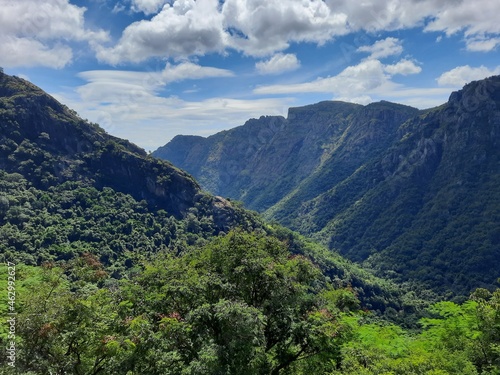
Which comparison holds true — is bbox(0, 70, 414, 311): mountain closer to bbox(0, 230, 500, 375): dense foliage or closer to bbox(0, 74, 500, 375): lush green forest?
bbox(0, 74, 500, 375): lush green forest

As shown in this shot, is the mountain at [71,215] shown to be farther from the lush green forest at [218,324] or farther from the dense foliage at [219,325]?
the dense foliage at [219,325]

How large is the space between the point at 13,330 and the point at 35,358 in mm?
3228

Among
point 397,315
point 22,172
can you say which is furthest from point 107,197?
point 397,315

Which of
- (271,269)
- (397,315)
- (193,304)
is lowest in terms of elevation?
(397,315)

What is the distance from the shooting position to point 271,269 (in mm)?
26281

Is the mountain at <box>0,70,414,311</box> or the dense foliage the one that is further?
the mountain at <box>0,70,414,311</box>

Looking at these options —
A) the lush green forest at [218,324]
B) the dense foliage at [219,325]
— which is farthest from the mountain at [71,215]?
the dense foliage at [219,325]

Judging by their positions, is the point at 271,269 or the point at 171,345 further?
the point at 271,269

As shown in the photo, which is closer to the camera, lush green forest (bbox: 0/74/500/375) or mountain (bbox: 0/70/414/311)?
lush green forest (bbox: 0/74/500/375)

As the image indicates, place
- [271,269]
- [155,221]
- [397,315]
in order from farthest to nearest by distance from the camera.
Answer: [155,221], [397,315], [271,269]

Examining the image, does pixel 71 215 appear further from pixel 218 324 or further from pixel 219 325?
pixel 219 325

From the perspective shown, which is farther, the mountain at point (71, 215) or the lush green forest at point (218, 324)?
the mountain at point (71, 215)

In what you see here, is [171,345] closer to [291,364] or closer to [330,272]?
[291,364]

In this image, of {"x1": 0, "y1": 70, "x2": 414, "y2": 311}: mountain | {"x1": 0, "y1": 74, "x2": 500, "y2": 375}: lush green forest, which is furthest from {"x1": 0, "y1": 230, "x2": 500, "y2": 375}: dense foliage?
{"x1": 0, "y1": 70, "x2": 414, "y2": 311}: mountain
